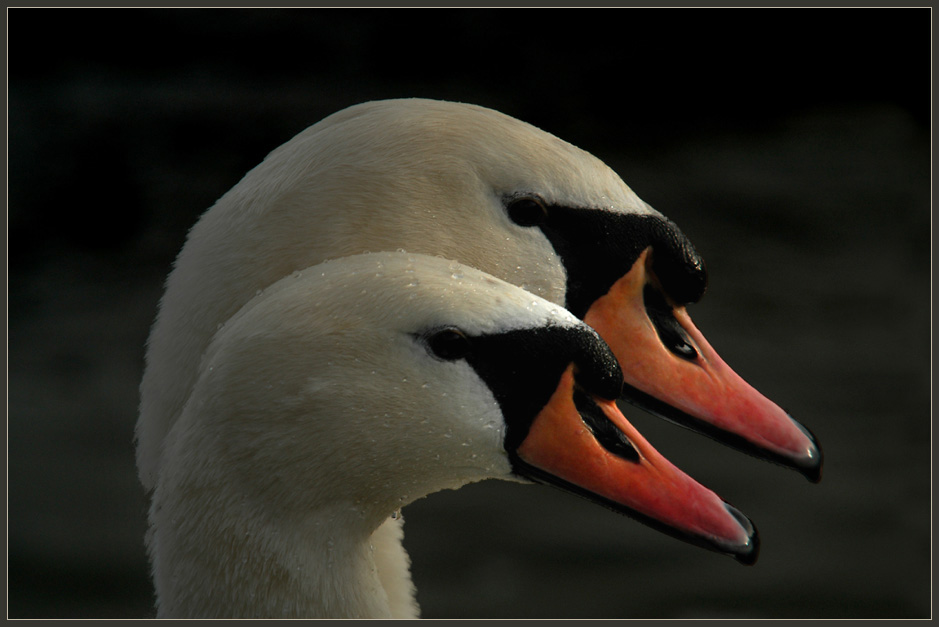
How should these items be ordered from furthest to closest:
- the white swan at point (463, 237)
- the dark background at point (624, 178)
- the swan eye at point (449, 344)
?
the dark background at point (624, 178)
the white swan at point (463, 237)
the swan eye at point (449, 344)

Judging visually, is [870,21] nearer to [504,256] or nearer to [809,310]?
[809,310]

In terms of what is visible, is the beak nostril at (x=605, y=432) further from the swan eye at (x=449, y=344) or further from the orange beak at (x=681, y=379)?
the orange beak at (x=681, y=379)

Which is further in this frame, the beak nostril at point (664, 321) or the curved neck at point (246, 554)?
the beak nostril at point (664, 321)

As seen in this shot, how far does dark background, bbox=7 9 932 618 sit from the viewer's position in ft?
8.31

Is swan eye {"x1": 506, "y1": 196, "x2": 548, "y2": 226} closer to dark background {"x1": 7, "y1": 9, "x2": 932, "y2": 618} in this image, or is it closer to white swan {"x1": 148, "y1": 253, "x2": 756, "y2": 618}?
white swan {"x1": 148, "y1": 253, "x2": 756, "y2": 618}

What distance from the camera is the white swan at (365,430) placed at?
0.89 meters

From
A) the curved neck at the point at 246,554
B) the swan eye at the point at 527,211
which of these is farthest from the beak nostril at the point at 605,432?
the swan eye at the point at 527,211

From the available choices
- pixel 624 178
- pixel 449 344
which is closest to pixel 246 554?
pixel 449 344

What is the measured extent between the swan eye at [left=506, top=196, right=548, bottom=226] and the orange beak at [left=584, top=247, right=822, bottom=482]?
0.45 ft

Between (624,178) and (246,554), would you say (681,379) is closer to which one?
(246,554)

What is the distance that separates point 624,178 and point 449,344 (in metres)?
2.88

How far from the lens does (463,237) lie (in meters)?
1.24

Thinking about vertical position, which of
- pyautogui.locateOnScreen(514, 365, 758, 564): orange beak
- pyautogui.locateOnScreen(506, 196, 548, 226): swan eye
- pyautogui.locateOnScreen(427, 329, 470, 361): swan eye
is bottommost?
pyautogui.locateOnScreen(514, 365, 758, 564): orange beak

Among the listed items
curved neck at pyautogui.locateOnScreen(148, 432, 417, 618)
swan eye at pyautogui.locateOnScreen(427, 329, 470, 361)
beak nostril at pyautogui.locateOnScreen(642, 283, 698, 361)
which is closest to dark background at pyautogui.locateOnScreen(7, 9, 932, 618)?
beak nostril at pyautogui.locateOnScreen(642, 283, 698, 361)
